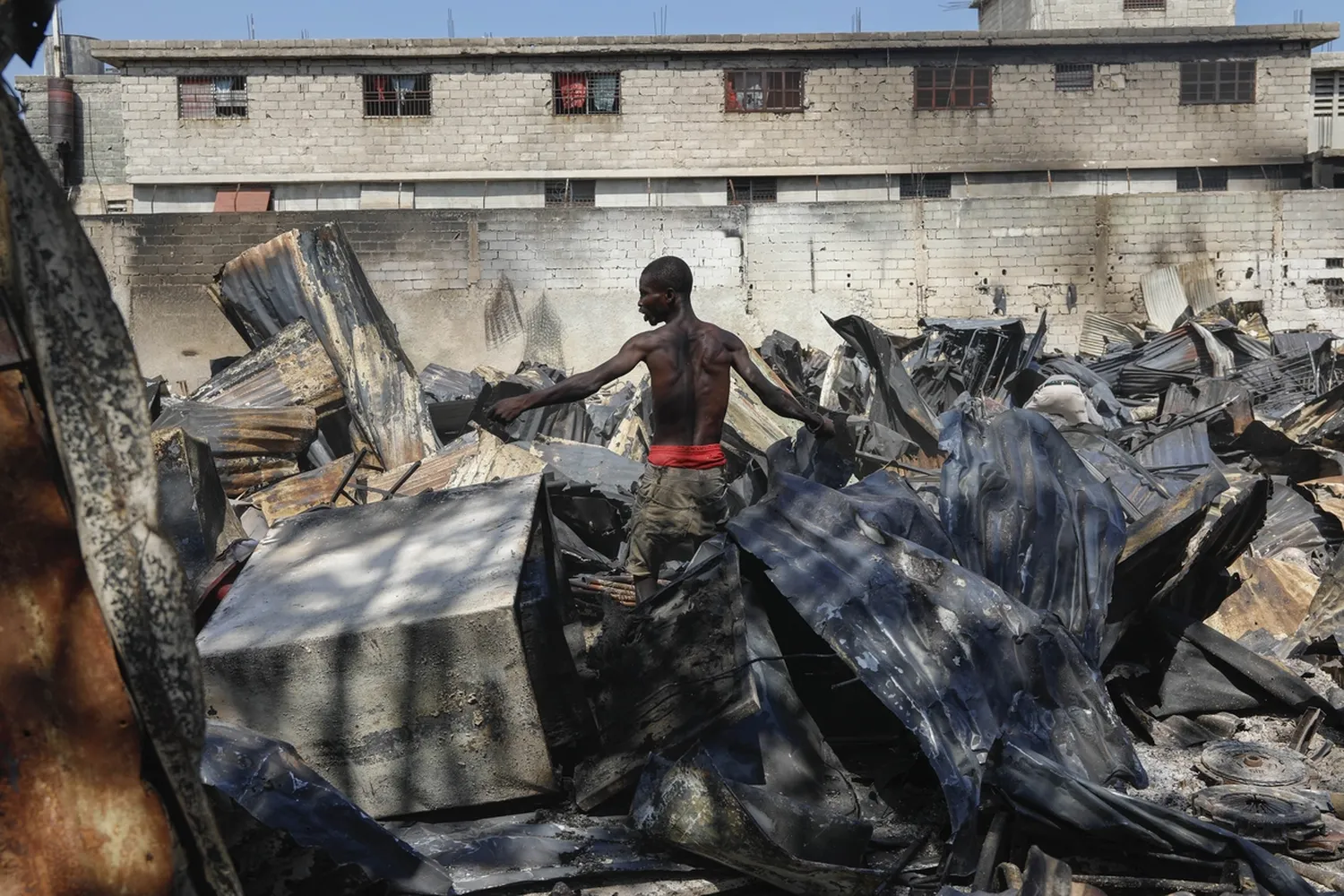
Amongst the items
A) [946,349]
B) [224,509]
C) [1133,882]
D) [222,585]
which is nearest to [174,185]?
[946,349]

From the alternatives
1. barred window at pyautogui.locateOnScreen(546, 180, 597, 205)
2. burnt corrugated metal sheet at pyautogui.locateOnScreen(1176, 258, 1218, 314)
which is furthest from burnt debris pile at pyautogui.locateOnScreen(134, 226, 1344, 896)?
barred window at pyautogui.locateOnScreen(546, 180, 597, 205)

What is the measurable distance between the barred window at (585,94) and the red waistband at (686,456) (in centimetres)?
1723

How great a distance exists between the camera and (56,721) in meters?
1.63

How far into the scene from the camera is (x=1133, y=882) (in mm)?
2863

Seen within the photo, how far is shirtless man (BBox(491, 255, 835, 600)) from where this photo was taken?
4.20m

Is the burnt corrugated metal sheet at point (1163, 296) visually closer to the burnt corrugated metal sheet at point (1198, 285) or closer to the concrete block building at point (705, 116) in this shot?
the burnt corrugated metal sheet at point (1198, 285)

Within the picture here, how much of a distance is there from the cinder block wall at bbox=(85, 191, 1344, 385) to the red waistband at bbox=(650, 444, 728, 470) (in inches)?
411

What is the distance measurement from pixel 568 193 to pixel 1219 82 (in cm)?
1115

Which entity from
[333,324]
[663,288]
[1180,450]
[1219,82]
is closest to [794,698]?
[663,288]

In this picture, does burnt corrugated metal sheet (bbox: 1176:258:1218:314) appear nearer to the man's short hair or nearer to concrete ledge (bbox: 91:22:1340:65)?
concrete ledge (bbox: 91:22:1340:65)

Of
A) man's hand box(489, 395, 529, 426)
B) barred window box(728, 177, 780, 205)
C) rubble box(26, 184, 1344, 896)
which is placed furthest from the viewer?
barred window box(728, 177, 780, 205)

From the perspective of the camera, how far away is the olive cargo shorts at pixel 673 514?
13.8 ft

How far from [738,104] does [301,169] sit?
7369mm

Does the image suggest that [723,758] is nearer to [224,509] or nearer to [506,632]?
[506,632]
